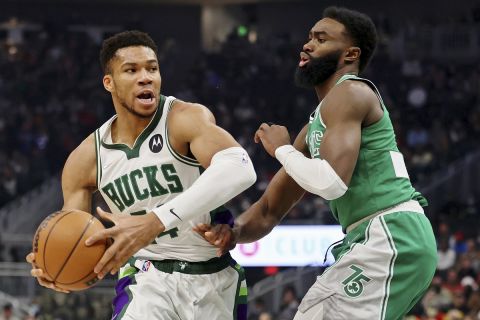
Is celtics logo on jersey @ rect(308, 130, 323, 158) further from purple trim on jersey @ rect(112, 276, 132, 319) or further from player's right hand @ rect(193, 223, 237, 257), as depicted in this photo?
purple trim on jersey @ rect(112, 276, 132, 319)

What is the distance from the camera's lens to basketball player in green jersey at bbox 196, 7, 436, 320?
470 centimetres

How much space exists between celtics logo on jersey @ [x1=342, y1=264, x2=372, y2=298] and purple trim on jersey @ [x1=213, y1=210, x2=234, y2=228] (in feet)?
2.74

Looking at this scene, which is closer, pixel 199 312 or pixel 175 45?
pixel 199 312

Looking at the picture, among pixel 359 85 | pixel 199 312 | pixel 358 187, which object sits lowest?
pixel 199 312

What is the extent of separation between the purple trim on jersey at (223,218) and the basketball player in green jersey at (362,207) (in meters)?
0.22

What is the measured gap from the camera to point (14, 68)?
79.1 ft

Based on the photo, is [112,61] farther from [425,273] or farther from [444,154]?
[444,154]

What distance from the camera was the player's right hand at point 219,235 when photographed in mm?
5031

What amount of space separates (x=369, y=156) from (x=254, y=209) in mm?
948

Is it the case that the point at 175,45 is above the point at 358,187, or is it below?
below

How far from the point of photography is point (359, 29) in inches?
202

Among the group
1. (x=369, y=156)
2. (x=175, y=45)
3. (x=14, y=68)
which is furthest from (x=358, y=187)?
(x=175, y=45)

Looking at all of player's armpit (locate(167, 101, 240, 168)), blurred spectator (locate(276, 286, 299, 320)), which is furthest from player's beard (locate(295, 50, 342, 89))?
blurred spectator (locate(276, 286, 299, 320))

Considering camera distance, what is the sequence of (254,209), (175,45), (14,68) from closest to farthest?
(254,209), (14,68), (175,45)
